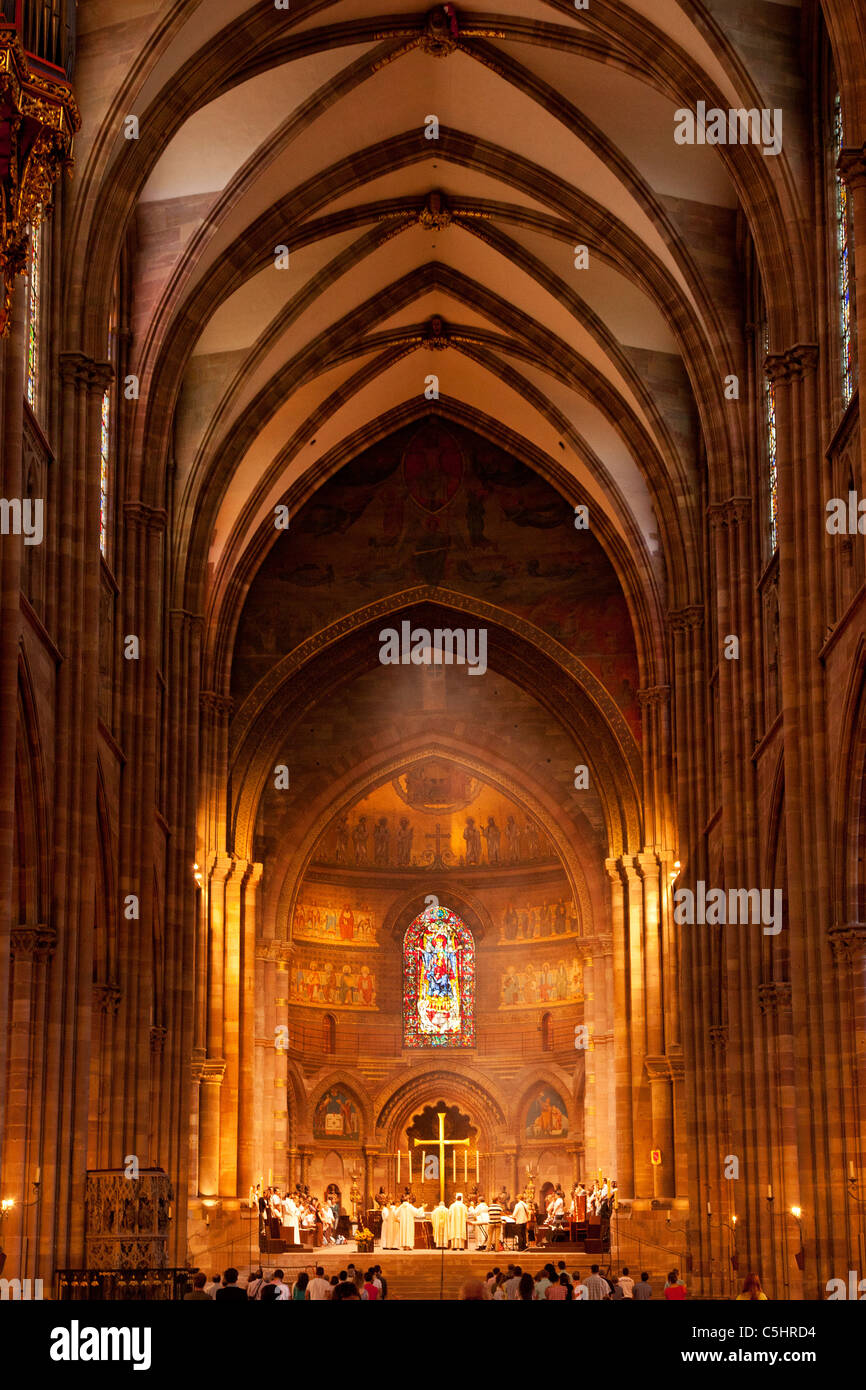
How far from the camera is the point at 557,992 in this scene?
156 ft

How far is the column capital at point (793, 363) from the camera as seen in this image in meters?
22.8

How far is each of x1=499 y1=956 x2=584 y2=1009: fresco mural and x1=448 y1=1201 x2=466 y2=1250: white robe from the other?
9.47 metres

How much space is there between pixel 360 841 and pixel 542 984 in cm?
595

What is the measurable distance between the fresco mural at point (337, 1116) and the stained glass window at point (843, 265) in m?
29.7

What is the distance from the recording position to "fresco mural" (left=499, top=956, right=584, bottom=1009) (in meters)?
47.0

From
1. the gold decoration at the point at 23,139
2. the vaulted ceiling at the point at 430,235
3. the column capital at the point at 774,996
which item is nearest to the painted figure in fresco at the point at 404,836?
the vaulted ceiling at the point at 430,235

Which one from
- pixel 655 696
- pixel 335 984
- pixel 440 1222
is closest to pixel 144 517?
pixel 655 696

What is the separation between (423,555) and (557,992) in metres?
12.1

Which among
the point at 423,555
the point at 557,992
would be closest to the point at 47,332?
the point at 423,555

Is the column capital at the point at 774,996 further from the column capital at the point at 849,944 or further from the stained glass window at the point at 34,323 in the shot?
the stained glass window at the point at 34,323

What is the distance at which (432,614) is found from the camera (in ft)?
143

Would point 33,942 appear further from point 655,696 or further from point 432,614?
point 432,614

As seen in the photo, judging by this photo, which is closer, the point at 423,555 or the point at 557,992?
the point at 423,555

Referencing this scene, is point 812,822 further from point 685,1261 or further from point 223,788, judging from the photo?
point 223,788
